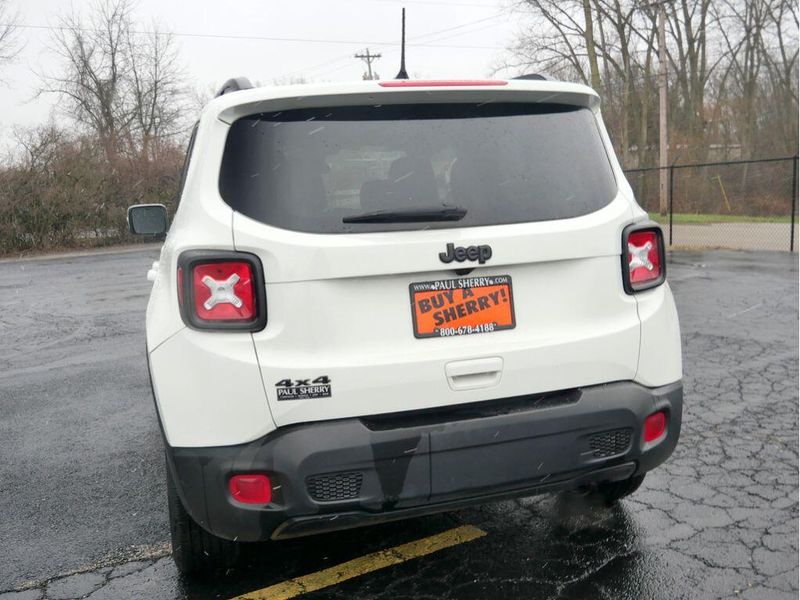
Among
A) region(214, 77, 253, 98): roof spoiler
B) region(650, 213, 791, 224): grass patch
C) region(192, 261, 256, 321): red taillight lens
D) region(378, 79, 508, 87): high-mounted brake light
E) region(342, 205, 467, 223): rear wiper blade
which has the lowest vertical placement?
region(650, 213, 791, 224): grass patch

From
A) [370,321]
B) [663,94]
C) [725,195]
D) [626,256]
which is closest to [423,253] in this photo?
[370,321]

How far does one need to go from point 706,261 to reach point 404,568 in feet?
Answer: 42.6

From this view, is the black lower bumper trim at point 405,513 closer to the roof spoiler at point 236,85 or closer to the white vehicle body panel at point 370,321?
the white vehicle body panel at point 370,321

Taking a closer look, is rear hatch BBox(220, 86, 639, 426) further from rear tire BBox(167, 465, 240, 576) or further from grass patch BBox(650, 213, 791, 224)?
grass patch BBox(650, 213, 791, 224)

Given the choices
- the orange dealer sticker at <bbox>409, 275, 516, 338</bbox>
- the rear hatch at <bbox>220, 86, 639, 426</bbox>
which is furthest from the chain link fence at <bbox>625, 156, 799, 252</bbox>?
the orange dealer sticker at <bbox>409, 275, 516, 338</bbox>

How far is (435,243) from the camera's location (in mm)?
2459

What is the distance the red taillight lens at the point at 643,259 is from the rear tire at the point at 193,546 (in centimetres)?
183

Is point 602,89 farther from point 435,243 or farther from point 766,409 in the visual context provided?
point 435,243

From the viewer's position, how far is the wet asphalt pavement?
113 inches

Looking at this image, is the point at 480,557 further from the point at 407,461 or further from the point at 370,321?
the point at 370,321

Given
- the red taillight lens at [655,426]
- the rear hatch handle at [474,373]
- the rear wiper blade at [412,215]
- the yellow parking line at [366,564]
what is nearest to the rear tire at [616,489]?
the red taillight lens at [655,426]

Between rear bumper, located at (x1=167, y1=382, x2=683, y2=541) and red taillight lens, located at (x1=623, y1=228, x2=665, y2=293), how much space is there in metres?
0.41

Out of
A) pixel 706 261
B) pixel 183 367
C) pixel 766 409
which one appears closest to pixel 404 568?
pixel 183 367

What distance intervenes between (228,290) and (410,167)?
749mm
